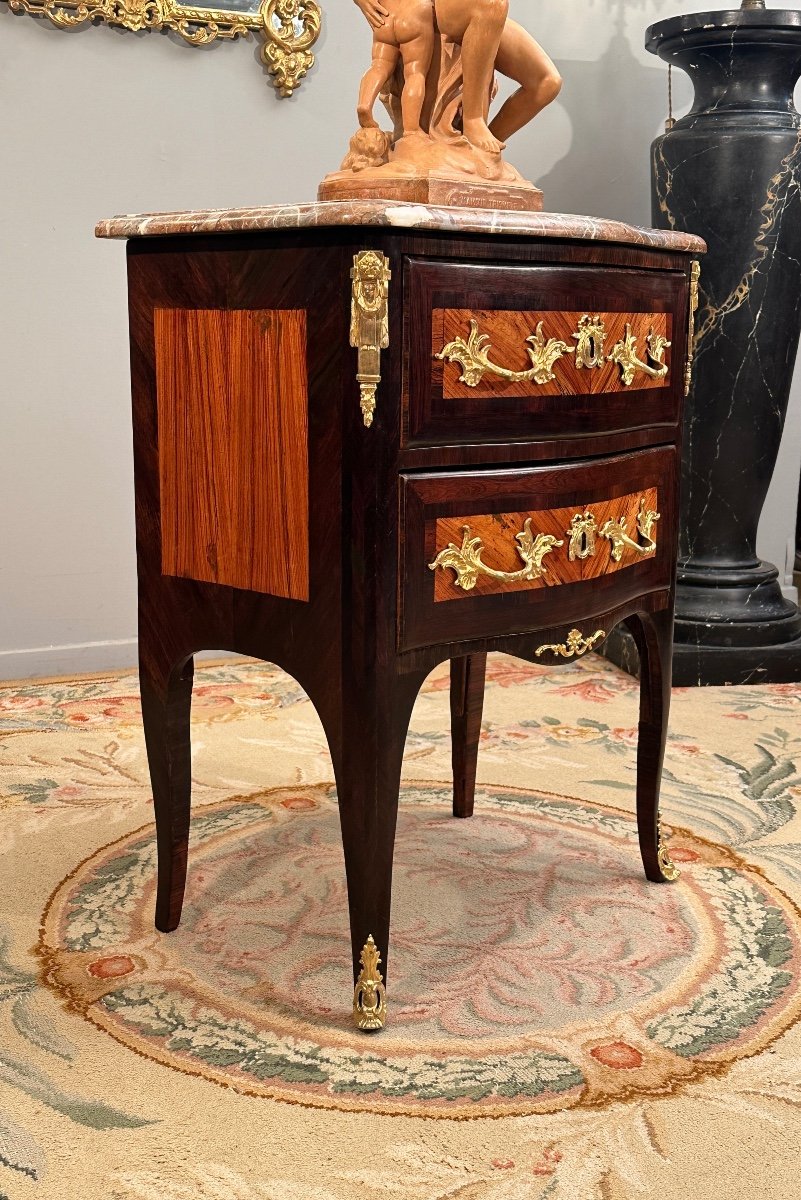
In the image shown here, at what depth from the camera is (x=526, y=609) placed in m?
1.76

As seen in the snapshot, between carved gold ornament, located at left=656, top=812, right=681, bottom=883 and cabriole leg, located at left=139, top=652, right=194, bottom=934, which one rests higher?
cabriole leg, located at left=139, top=652, right=194, bottom=934

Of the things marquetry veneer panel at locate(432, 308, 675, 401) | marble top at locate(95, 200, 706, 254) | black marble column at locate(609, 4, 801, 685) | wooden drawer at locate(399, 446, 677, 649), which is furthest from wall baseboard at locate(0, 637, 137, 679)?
marquetry veneer panel at locate(432, 308, 675, 401)

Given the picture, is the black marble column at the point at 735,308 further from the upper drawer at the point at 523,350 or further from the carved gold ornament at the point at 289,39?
the upper drawer at the point at 523,350

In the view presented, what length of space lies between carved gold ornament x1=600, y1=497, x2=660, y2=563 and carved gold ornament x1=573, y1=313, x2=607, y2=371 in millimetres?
235

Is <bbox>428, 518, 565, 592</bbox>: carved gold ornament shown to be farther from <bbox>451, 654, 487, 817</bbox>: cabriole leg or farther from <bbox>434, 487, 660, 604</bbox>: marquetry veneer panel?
<bbox>451, 654, 487, 817</bbox>: cabriole leg

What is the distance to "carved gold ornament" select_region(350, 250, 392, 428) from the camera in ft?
4.99

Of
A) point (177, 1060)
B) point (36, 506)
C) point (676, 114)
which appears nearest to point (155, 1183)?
point (177, 1060)

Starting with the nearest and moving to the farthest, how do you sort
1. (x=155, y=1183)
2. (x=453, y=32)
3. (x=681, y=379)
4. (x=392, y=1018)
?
(x=155, y=1183)
(x=392, y=1018)
(x=453, y=32)
(x=681, y=379)

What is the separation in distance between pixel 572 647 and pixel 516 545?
220mm

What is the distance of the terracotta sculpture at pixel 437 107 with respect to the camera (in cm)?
188

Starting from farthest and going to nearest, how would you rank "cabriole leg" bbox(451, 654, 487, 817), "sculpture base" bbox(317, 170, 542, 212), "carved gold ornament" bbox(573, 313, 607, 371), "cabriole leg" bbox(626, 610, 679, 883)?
"cabriole leg" bbox(451, 654, 487, 817), "cabriole leg" bbox(626, 610, 679, 883), "sculpture base" bbox(317, 170, 542, 212), "carved gold ornament" bbox(573, 313, 607, 371)

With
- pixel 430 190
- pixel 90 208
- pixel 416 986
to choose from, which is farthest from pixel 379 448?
pixel 90 208

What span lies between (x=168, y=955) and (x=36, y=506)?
6.06 ft

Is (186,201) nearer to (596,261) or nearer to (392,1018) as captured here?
(596,261)
